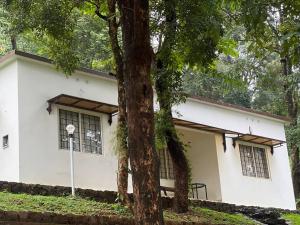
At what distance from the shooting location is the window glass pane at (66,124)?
1432 cm

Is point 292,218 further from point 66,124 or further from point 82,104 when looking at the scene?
point 66,124

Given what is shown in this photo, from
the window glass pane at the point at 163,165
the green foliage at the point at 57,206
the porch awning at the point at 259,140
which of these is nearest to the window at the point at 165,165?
A: the window glass pane at the point at 163,165

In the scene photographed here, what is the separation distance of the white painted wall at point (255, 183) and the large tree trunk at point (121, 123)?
7879 millimetres

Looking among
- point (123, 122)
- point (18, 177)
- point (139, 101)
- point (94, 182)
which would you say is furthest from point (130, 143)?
point (94, 182)

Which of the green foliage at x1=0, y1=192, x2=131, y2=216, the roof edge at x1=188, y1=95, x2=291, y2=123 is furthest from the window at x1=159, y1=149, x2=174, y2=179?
the green foliage at x1=0, y1=192, x2=131, y2=216

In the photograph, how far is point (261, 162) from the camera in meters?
20.0

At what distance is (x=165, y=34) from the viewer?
10836 mm

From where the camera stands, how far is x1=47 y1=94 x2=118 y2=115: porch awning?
14031 millimetres

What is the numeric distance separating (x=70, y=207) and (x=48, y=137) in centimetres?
453

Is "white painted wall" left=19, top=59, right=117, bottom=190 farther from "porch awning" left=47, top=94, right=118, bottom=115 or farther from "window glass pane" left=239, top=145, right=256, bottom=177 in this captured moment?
"window glass pane" left=239, top=145, right=256, bottom=177

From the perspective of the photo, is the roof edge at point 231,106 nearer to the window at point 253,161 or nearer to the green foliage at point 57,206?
the window at point 253,161

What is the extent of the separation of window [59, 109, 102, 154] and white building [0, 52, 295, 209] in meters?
0.03

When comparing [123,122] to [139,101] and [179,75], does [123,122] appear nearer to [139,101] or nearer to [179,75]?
[179,75]

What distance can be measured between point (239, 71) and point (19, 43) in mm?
9733
